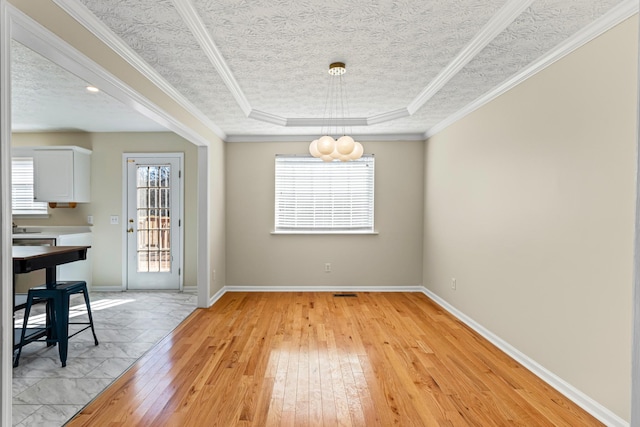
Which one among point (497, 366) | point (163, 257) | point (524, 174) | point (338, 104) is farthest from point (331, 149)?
point (163, 257)

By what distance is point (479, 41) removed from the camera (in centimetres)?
255

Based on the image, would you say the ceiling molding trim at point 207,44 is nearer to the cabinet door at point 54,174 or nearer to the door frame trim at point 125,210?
the door frame trim at point 125,210

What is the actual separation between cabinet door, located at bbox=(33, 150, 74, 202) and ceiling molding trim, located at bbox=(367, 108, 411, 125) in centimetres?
440

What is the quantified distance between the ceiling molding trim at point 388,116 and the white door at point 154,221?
305 centimetres

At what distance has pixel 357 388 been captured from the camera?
2.58 meters

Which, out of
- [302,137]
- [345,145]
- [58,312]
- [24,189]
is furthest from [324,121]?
[24,189]

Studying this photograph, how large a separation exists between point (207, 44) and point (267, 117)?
2125mm

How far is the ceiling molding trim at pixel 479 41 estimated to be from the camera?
2105mm

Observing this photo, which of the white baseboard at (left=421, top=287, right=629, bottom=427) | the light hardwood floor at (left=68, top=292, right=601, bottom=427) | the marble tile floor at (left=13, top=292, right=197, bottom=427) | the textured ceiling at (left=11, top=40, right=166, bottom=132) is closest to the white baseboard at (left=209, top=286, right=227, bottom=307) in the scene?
the marble tile floor at (left=13, top=292, right=197, bottom=427)

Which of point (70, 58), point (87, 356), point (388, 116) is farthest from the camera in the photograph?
point (388, 116)

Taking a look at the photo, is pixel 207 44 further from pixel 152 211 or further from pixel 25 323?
pixel 152 211

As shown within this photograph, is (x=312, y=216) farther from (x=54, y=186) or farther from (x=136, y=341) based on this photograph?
(x=54, y=186)

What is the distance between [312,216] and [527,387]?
3.74m

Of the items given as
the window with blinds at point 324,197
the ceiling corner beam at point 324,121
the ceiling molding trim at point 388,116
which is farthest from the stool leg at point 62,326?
the ceiling molding trim at point 388,116
